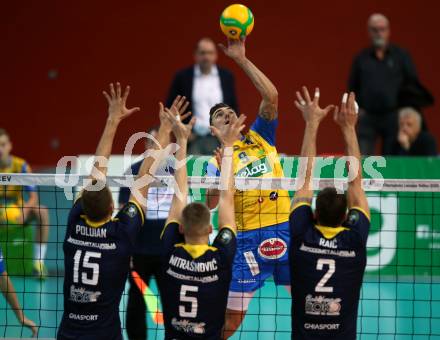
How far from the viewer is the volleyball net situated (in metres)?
8.01

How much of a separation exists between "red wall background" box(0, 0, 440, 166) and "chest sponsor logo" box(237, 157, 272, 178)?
7.61m

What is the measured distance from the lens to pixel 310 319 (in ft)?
20.6

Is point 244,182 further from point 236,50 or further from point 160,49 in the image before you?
point 160,49

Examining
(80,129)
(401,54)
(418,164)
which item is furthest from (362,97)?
(80,129)

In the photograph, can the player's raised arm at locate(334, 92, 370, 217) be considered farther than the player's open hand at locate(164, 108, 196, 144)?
No

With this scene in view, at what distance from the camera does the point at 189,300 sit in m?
6.07

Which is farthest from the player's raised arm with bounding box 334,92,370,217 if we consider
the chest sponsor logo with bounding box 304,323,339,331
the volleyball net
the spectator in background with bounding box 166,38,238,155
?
the spectator in background with bounding box 166,38,238,155

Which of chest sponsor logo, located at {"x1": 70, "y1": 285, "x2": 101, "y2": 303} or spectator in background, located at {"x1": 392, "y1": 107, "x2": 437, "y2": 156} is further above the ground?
spectator in background, located at {"x1": 392, "y1": 107, "x2": 437, "y2": 156}

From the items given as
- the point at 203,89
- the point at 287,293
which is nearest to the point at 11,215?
the point at 203,89

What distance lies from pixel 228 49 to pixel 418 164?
16.2ft

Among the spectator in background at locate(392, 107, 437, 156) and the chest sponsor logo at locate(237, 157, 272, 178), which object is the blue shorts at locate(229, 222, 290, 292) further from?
the spectator in background at locate(392, 107, 437, 156)

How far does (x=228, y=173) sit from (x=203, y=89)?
715 centimetres

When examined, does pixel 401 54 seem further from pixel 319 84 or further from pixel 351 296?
pixel 351 296

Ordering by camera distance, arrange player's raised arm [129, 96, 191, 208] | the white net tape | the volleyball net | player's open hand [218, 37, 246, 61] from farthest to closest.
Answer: player's open hand [218, 37, 246, 61]
the volleyball net
the white net tape
player's raised arm [129, 96, 191, 208]
